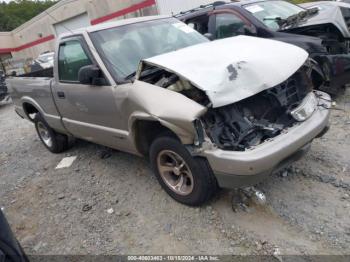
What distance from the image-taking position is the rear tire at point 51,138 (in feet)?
18.3

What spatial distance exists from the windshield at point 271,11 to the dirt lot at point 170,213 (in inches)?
85.5

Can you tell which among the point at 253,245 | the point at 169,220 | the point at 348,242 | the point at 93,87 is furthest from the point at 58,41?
the point at 348,242

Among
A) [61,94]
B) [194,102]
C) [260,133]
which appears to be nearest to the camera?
[194,102]

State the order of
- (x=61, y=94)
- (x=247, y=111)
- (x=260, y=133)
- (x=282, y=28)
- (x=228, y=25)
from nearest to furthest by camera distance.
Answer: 1. (x=260, y=133)
2. (x=247, y=111)
3. (x=61, y=94)
4. (x=282, y=28)
5. (x=228, y=25)

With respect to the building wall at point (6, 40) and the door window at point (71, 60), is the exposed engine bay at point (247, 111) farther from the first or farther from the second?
the building wall at point (6, 40)

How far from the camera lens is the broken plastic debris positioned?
5219 millimetres

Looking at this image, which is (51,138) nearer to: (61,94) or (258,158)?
(61,94)

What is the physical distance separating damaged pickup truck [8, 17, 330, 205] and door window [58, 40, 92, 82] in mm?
13

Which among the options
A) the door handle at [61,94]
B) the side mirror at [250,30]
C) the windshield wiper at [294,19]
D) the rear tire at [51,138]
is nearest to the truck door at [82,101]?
the door handle at [61,94]

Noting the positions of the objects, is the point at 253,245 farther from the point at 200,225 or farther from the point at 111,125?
the point at 111,125

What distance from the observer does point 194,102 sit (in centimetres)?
288

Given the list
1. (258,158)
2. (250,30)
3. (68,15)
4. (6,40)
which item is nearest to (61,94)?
(258,158)

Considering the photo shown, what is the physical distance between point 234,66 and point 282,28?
10.6 ft

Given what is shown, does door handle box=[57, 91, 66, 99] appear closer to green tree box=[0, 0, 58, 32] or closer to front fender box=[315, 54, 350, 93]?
front fender box=[315, 54, 350, 93]
